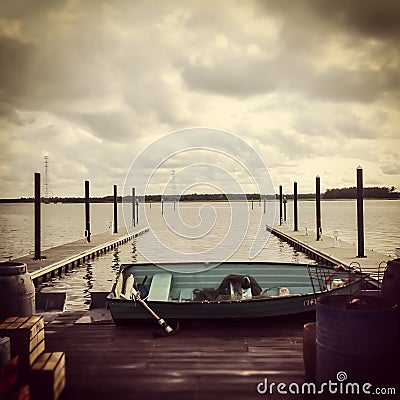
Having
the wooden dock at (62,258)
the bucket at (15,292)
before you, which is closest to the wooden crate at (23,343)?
the bucket at (15,292)

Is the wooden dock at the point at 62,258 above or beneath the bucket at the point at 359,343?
beneath

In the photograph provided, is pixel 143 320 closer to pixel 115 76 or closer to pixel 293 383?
pixel 293 383

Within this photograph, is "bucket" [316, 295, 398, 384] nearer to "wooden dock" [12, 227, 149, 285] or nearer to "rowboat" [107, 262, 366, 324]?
"rowboat" [107, 262, 366, 324]

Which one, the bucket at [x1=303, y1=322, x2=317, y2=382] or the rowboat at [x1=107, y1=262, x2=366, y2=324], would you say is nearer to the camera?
the bucket at [x1=303, y1=322, x2=317, y2=382]

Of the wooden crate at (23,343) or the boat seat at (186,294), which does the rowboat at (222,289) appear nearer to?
the boat seat at (186,294)

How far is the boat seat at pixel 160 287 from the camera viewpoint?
9766mm

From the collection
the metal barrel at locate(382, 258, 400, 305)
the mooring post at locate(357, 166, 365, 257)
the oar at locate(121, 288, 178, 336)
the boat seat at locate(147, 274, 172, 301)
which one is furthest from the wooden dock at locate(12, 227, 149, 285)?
the metal barrel at locate(382, 258, 400, 305)

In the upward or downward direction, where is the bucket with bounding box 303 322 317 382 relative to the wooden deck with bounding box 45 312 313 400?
upward

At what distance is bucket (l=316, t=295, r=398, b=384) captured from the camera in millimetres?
4074

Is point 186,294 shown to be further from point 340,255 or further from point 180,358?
point 340,255

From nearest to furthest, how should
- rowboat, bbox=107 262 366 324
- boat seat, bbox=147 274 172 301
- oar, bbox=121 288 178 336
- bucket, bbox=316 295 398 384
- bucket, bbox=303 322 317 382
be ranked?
1. bucket, bbox=316 295 398 384
2. bucket, bbox=303 322 317 382
3. oar, bbox=121 288 178 336
4. rowboat, bbox=107 262 366 324
5. boat seat, bbox=147 274 172 301

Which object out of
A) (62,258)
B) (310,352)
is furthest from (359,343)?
(62,258)

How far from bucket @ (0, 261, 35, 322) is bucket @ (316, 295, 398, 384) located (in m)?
4.50

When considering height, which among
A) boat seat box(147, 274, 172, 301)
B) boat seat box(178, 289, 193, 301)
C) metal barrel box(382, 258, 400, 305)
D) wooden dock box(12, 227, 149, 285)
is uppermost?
metal barrel box(382, 258, 400, 305)
